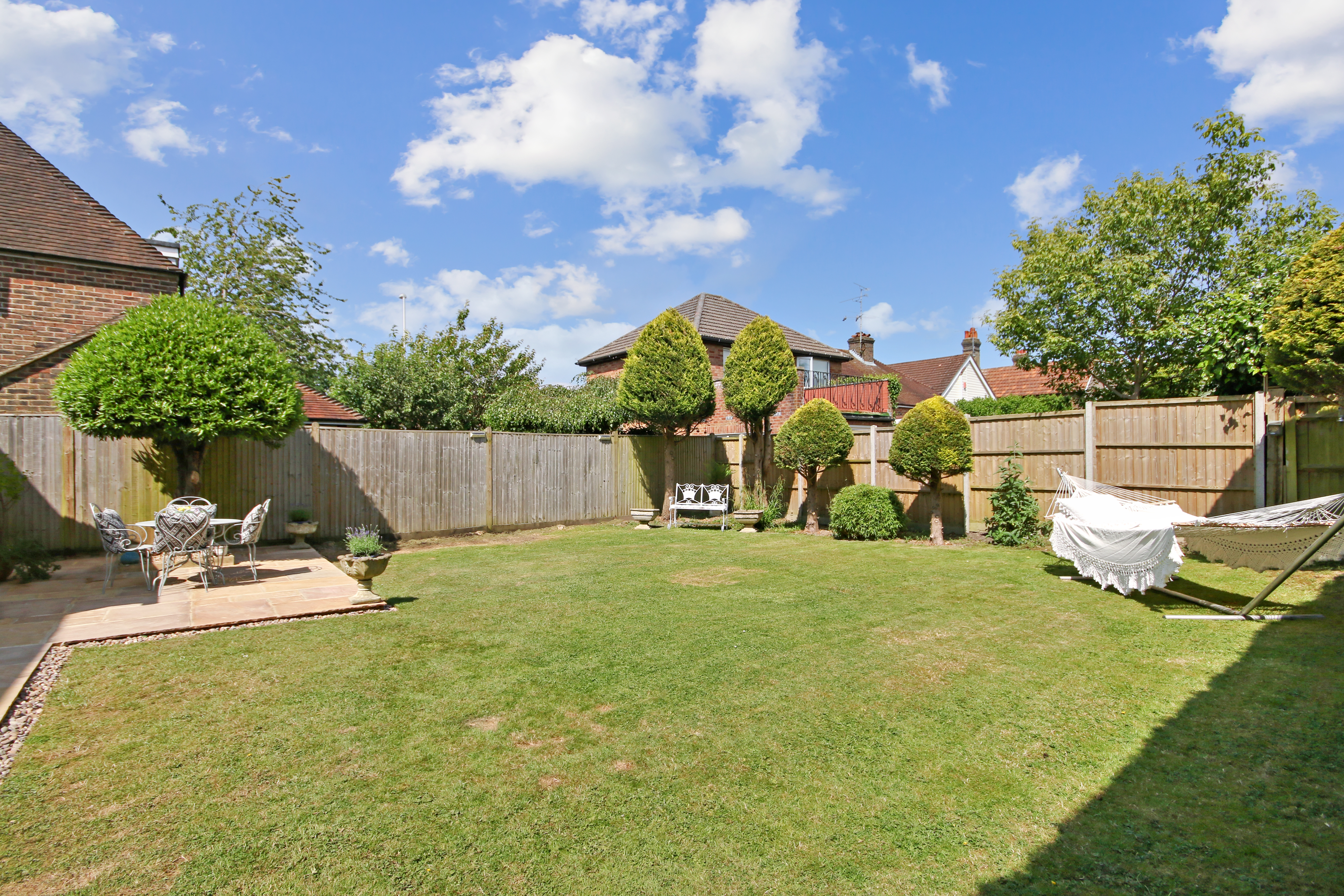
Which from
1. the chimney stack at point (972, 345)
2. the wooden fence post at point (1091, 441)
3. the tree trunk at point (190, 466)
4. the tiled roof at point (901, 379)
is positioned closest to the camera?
the tree trunk at point (190, 466)

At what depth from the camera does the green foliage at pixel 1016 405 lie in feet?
63.1

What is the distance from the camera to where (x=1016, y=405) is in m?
22.5

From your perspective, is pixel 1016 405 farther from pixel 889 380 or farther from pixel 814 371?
pixel 814 371

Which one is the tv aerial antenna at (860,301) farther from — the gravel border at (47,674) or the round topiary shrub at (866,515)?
the gravel border at (47,674)

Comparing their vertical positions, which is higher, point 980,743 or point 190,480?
point 190,480

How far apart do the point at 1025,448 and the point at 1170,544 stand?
201 inches

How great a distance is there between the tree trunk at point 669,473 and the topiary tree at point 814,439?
9.75ft

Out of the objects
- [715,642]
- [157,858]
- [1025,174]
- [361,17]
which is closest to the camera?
[157,858]

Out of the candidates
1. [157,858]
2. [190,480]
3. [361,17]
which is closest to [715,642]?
[157,858]

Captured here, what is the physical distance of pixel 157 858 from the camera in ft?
7.93

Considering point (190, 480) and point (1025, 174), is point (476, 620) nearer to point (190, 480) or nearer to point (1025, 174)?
point (190, 480)

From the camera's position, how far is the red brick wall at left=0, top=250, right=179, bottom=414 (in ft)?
33.1

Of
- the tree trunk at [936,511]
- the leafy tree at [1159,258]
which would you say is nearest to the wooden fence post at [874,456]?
the tree trunk at [936,511]

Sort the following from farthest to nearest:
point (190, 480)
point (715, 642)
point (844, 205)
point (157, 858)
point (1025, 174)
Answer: point (844, 205) → point (1025, 174) → point (190, 480) → point (715, 642) → point (157, 858)
